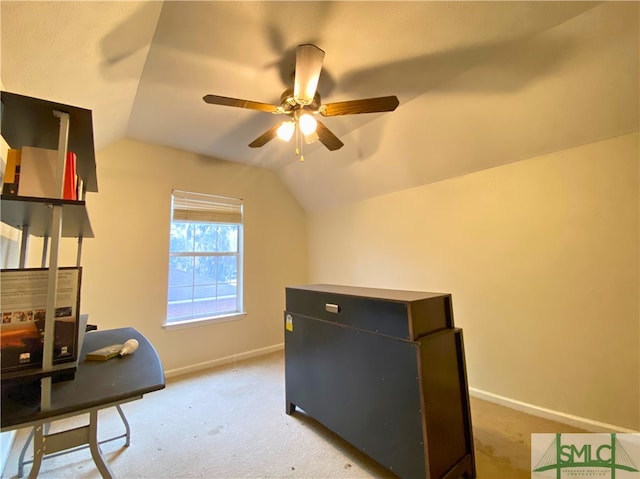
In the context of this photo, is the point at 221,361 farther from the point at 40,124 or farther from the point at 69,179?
the point at 40,124

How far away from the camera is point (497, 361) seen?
2.57 metres

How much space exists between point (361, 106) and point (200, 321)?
303 cm

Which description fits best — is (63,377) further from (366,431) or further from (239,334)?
(239,334)

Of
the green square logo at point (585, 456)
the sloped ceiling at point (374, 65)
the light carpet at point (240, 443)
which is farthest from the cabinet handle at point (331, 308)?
the sloped ceiling at point (374, 65)

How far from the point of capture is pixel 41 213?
1.13 meters

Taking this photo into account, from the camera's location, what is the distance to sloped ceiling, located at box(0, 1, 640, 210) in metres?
1.50

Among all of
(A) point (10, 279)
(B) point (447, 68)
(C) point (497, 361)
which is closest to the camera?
(A) point (10, 279)

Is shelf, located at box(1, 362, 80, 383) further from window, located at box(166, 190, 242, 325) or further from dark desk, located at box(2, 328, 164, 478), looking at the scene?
window, located at box(166, 190, 242, 325)

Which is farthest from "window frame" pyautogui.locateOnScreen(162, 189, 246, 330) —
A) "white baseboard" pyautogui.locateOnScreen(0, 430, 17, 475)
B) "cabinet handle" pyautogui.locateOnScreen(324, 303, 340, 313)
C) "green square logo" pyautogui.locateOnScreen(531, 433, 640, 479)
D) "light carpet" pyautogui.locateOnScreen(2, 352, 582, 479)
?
"green square logo" pyautogui.locateOnScreen(531, 433, 640, 479)

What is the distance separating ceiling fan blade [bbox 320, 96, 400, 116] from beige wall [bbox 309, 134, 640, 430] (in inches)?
55.8

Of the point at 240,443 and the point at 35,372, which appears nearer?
the point at 35,372

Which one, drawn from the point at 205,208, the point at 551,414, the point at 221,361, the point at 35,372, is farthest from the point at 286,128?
the point at 551,414

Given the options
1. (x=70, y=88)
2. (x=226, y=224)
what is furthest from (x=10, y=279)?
(x=226, y=224)

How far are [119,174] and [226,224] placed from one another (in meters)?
1.30
